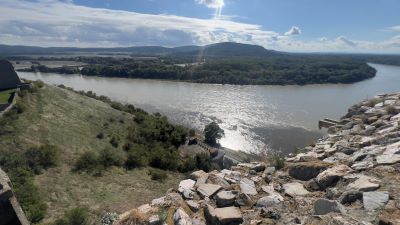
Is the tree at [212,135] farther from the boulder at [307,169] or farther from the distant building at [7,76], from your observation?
the boulder at [307,169]

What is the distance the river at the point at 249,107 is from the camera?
24.7 metres

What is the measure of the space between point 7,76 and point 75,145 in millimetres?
9455

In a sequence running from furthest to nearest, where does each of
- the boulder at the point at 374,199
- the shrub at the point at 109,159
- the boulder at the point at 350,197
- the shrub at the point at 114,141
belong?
the shrub at the point at 114,141, the shrub at the point at 109,159, the boulder at the point at 350,197, the boulder at the point at 374,199

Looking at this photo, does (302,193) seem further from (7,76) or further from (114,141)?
(7,76)

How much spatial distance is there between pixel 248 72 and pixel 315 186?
58743 millimetres

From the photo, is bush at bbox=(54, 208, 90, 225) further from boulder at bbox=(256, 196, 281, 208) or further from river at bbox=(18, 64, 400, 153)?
river at bbox=(18, 64, 400, 153)

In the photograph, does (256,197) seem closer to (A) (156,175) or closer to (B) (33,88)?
(A) (156,175)

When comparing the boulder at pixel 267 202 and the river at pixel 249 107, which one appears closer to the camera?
the boulder at pixel 267 202

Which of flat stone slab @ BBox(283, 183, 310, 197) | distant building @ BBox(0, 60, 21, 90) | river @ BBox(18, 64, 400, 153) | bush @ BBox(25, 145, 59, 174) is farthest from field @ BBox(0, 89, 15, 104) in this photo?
flat stone slab @ BBox(283, 183, 310, 197)

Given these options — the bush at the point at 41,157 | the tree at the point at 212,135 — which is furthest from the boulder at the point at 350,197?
the tree at the point at 212,135

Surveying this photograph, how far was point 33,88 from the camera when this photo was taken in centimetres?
2094

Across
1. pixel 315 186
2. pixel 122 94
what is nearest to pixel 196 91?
pixel 122 94

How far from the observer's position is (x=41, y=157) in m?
12.3

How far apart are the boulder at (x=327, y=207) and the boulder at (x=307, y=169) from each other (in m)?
0.90
